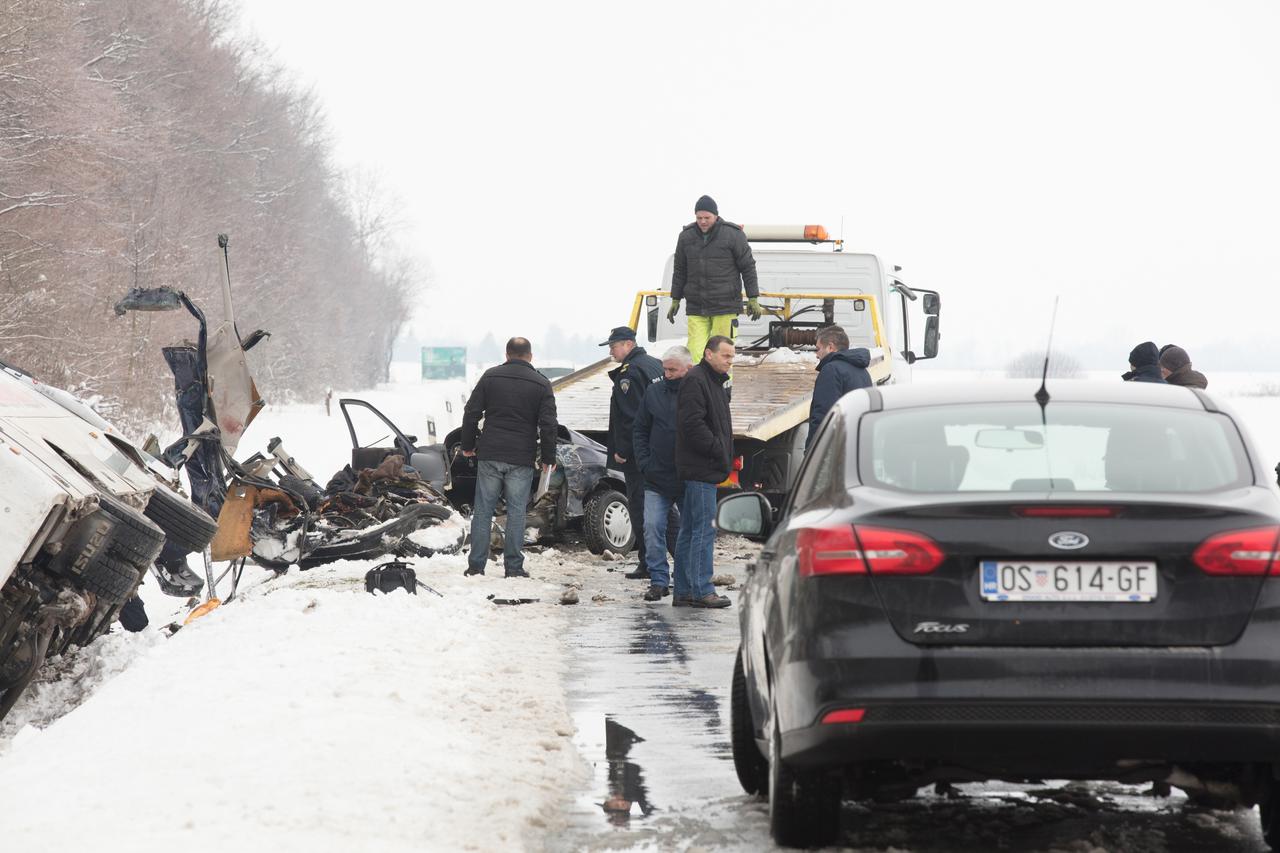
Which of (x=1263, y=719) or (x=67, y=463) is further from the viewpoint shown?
(x=67, y=463)

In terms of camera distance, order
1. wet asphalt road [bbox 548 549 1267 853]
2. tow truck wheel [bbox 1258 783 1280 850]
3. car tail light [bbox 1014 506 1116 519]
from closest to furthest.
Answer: car tail light [bbox 1014 506 1116 519] → tow truck wheel [bbox 1258 783 1280 850] → wet asphalt road [bbox 548 549 1267 853]

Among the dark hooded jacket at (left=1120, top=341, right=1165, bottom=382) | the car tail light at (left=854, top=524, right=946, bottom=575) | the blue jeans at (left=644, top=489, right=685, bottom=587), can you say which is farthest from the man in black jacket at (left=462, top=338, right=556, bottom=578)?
the car tail light at (left=854, top=524, right=946, bottom=575)

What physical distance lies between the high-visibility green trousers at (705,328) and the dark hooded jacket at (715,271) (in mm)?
71

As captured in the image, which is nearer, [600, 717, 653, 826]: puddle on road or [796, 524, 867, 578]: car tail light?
[796, 524, 867, 578]: car tail light

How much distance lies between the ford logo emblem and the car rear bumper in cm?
41

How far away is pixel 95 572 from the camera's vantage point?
8.08 metres

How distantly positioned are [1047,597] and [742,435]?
10.5m

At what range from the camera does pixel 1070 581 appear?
15.2 feet

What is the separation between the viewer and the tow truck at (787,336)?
16125 millimetres

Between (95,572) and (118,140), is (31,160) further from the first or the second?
(95,572)

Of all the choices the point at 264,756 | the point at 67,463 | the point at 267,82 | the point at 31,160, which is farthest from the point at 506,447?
the point at 267,82

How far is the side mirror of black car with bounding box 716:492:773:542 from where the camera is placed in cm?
637

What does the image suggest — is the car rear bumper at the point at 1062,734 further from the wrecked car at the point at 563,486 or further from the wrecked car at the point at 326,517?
the wrecked car at the point at 563,486

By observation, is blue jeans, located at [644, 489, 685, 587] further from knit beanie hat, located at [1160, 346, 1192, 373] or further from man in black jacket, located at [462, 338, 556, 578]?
knit beanie hat, located at [1160, 346, 1192, 373]
